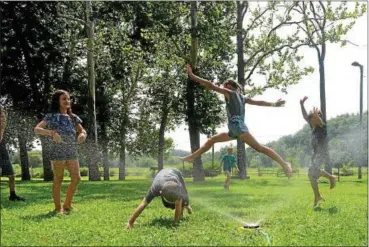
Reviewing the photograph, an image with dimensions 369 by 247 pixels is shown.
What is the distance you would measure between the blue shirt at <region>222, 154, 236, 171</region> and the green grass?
3.63 meters

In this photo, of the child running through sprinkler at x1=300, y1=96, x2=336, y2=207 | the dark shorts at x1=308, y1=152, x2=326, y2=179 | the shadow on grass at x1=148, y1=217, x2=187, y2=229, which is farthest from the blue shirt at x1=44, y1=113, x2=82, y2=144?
the dark shorts at x1=308, y1=152, x2=326, y2=179

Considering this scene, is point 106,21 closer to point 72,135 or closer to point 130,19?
point 130,19

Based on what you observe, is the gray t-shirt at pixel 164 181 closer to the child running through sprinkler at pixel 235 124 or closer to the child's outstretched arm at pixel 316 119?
the child running through sprinkler at pixel 235 124

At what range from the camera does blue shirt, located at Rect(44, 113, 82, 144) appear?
24.2 ft

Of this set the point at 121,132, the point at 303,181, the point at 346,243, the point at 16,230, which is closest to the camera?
the point at 346,243

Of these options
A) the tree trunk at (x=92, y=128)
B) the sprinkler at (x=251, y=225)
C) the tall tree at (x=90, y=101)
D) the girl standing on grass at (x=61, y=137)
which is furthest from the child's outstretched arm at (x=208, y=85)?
the tree trunk at (x=92, y=128)

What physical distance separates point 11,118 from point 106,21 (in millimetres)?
6425

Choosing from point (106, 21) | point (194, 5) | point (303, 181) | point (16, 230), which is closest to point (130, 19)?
point (106, 21)

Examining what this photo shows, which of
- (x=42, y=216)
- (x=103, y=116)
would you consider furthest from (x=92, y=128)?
(x=42, y=216)

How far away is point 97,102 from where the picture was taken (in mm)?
21469

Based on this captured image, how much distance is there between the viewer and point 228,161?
13.9 meters

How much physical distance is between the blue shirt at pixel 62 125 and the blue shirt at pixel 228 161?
6.94 metres

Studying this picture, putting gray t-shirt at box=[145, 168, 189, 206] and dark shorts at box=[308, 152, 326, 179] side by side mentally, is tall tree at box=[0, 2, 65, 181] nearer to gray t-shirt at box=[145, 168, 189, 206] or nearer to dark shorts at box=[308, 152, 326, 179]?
dark shorts at box=[308, 152, 326, 179]

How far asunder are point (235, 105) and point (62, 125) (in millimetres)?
2640
